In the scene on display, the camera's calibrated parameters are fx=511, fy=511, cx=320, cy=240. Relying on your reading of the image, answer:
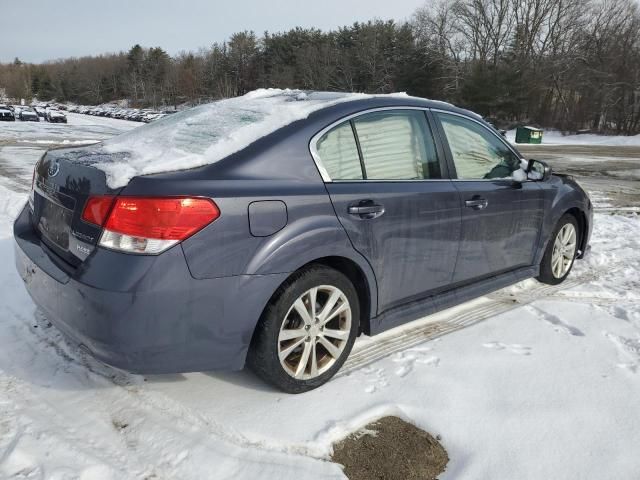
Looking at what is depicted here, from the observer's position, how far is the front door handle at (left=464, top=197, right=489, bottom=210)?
11.1 ft

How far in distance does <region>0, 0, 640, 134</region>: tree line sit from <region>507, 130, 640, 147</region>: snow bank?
155 centimetres

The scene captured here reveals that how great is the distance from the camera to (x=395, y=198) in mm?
2938

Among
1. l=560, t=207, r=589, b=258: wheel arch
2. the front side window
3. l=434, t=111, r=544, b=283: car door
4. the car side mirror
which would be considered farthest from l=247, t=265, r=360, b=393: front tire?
l=560, t=207, r=589, b=258: wheel arch

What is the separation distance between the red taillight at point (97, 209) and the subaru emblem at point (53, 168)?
20.0 inches

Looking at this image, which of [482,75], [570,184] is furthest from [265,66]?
[570,184]

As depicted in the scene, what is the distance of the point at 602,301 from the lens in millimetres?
4172

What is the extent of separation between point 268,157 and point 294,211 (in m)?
0.30

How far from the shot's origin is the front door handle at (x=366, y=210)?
9.00ft

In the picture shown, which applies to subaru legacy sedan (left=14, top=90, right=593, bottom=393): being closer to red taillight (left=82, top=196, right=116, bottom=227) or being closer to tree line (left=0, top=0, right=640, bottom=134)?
red taillight (left=82, top=196, right=116, bottom=227)

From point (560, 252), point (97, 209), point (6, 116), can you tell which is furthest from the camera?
point (6, 116)

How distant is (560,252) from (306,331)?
291 cm

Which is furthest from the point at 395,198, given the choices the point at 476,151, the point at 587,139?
the point at 587,139

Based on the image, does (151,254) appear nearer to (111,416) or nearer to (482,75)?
(111,416)

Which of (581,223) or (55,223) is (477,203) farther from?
(55,223)
